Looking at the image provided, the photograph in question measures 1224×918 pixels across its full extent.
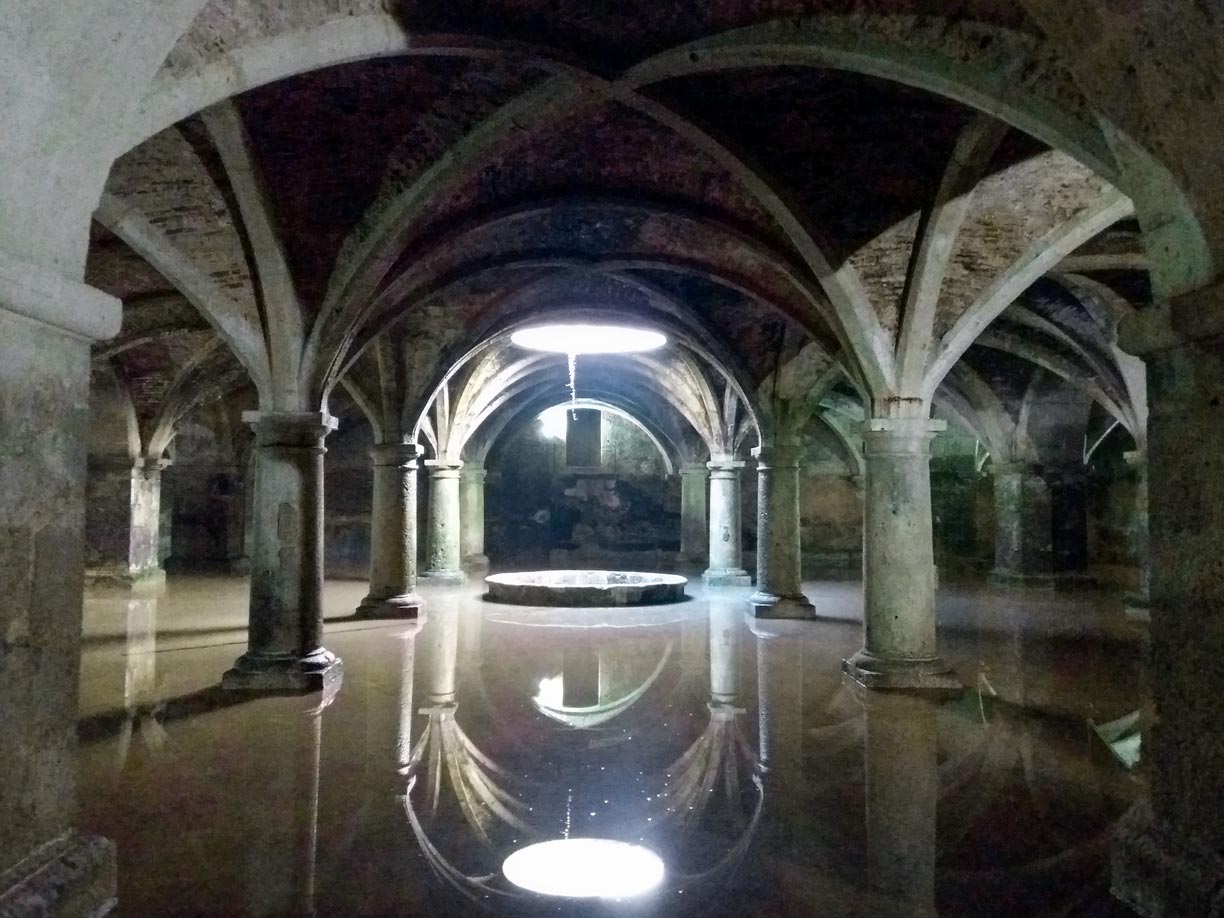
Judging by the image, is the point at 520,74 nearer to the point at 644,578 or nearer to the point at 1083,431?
the point at 644,578

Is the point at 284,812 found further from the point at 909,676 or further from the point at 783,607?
the point at 783,607

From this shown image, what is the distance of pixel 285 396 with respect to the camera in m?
6.48

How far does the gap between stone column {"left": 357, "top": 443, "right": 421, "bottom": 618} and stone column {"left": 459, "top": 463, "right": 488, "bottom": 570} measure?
6.64 metres

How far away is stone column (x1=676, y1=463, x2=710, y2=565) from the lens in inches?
705

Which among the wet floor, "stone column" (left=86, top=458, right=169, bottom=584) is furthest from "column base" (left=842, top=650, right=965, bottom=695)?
"stone column" (left=86, top=458, right=169, bottom=584)

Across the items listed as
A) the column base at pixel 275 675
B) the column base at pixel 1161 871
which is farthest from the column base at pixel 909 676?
the column base at pixel 275 675

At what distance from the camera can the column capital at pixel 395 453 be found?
10.4 m

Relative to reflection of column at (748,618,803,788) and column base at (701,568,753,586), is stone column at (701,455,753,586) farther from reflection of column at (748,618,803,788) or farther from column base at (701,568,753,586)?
reflection of column at (748,618,803,788)

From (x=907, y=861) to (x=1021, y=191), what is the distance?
4498 mm

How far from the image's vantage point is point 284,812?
149 inches

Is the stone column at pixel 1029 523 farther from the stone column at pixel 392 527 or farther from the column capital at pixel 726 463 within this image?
the stone column at pixel 392 527

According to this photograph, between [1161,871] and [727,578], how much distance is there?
11268 millimetres

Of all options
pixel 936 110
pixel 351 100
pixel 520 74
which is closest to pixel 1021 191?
pixel 936 110

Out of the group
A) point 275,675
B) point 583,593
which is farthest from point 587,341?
point 275,675
